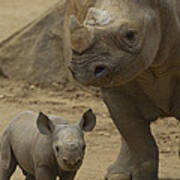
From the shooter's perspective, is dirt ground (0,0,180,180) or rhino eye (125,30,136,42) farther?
dirt ground (0,0,180,180)

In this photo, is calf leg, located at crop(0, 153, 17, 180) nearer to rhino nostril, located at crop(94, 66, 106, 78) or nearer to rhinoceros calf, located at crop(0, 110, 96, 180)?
rhinoceros calf, located at crop(0, 110, 96, 180)

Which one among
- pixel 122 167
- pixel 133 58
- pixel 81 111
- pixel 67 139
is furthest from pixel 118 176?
pixel 81 111

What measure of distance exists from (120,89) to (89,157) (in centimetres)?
165

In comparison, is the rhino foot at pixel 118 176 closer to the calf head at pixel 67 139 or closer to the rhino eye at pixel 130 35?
the calf head at pixel 67 139

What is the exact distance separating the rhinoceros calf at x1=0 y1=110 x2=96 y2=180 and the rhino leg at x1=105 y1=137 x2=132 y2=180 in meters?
0.89

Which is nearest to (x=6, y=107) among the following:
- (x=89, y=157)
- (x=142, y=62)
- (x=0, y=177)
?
(x=89, y=157)

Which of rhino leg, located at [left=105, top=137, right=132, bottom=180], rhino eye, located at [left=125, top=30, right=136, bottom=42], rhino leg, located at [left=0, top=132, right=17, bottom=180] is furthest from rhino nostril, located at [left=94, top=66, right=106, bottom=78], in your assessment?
rhino leg, located at [left=105, top=137, right=132, bottom=180]

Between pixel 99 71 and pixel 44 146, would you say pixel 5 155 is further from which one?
pixel 99 71

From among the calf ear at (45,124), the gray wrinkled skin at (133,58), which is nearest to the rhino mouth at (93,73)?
the gray wrinkled skin at (133,58)

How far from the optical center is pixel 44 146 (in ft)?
21.3

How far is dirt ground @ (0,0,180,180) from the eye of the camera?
8.12 m

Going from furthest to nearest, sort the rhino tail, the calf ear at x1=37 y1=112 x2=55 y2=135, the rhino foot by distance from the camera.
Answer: the rhino foot → the rhino tail → the calf ear at x1=37 y1=112 x2=55 y2=135

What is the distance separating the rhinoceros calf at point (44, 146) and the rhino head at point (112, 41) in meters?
0.83

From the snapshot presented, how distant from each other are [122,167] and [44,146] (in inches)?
52.0
